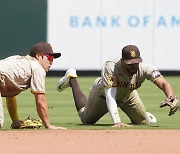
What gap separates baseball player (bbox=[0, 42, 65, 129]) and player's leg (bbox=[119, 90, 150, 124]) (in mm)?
1682

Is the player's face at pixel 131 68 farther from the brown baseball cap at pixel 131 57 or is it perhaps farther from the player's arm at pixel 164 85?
the player's arm at pixel 164 85

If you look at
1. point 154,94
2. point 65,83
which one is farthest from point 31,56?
point 154,94

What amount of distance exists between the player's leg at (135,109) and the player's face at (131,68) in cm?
82

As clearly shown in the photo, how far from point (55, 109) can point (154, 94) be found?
3814mm

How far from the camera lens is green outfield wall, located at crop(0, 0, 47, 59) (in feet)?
79.9

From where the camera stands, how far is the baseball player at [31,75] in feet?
36.1

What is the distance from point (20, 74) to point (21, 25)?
13.4 meters

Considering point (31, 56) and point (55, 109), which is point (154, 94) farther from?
point (31, 56)

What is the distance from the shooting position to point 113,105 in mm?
11852

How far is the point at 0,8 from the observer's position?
24266mm

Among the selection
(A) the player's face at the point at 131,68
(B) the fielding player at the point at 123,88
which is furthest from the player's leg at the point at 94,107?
(A) the player's face at the point at 131,68

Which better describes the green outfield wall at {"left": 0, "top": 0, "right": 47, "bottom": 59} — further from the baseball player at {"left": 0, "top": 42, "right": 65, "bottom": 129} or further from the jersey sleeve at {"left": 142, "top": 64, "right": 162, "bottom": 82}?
the baseball player at {"left": 0, "top": 42, "right": 65, "bottom": 129}
